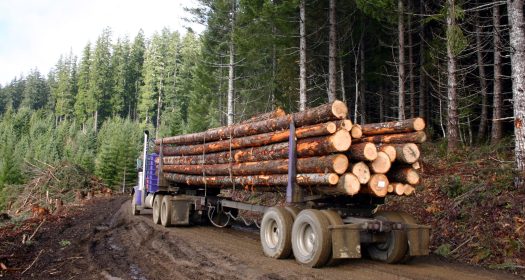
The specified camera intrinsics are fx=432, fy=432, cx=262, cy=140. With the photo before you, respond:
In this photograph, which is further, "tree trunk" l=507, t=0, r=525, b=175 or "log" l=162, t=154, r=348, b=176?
"tree trunk" l=507, t=0, r=525, b=175

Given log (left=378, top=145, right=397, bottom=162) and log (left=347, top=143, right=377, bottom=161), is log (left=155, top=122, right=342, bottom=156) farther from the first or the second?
log (left=378, top=145, right=397, bottom=162)

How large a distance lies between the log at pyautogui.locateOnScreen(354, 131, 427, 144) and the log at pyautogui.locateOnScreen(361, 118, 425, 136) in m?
0.08

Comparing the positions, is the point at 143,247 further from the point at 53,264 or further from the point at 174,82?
the point at 174,82

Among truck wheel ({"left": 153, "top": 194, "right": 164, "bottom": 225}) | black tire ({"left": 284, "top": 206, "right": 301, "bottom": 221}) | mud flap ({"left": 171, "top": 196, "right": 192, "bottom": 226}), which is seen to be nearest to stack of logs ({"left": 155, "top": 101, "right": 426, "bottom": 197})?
black tire ({"left": 284, "top": 206, "right": 301, "bottom": 221})

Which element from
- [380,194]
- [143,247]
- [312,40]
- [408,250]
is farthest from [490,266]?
[312,40]

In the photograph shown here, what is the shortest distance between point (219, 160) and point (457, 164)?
8.03 m

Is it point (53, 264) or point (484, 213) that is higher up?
point (484, 213)

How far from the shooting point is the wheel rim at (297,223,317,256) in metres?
7.48

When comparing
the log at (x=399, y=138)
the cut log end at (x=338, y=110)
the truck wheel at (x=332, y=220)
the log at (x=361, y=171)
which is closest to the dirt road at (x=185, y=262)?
the truck wheel at (x=332, y=220)

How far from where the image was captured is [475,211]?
9.50m

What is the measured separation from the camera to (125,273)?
727 cm

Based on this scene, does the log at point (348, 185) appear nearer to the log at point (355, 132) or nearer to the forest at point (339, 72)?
the log at point (355, 132)

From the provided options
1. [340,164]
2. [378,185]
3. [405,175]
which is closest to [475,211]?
[405,175]

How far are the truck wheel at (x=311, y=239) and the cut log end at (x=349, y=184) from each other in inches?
22.9
